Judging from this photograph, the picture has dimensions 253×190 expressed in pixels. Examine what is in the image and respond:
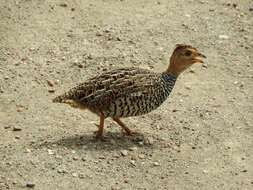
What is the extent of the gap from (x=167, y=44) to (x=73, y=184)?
12.6 ft

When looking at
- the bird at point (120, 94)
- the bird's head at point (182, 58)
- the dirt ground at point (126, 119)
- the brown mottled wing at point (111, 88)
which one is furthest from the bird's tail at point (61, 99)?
the bird's head at point (182, 58)

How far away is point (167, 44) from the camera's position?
11.4 m

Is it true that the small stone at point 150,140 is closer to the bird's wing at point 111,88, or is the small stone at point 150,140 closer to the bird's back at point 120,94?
the bird's back at point 120,94

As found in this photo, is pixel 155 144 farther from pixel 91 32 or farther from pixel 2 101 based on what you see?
pixel 91 32

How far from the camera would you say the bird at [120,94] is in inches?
347

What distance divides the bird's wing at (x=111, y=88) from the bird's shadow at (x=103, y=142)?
46 centimetres

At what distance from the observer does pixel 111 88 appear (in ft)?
28.9

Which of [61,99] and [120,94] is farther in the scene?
[61,99]

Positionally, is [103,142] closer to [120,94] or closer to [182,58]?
[120,94]

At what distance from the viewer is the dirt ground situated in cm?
850

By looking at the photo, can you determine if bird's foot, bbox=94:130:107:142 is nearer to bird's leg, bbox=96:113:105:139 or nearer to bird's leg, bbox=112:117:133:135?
bird's leg, bbox=96:113:105:139

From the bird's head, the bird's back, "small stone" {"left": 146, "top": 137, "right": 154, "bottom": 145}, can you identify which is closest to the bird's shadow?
→ "small stone" {"left": 146, "top": 137, "right": 154, "bottom": 145}

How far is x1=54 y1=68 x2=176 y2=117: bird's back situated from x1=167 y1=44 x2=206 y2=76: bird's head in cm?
38

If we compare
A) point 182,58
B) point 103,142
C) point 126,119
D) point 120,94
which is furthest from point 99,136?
point 182,58
